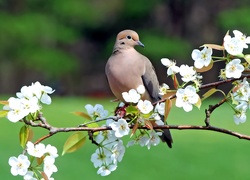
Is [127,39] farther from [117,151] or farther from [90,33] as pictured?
[90,33]

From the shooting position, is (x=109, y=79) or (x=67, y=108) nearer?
(x=109, y=79)

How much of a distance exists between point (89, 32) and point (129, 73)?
1805 centimetres

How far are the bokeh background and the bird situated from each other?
15.2 metres

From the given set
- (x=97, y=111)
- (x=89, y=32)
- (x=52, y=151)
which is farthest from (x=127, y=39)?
(x=89, y=32)

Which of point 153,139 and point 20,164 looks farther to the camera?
point 153,139

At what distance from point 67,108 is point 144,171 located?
3.89m

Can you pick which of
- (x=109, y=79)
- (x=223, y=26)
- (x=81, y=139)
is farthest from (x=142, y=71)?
(x=223, y=26)

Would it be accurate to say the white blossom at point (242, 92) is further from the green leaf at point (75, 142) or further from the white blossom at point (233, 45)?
the green leaf at point (75, 142)

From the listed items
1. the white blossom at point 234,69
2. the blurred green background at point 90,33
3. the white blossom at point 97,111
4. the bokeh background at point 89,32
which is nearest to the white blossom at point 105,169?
the white blossom at point 97,111

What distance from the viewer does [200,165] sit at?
6.19 m

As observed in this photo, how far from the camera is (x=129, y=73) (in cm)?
272

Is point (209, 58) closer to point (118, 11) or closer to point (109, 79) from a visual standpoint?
point (109, 79)

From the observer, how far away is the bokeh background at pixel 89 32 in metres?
19.0

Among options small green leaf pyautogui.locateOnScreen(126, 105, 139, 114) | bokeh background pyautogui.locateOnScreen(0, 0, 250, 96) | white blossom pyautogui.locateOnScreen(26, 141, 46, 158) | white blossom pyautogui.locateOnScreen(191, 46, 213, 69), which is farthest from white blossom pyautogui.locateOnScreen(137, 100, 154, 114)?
bokeh background pyautogui.locateOnScreen(0, 0, 250, 96)
